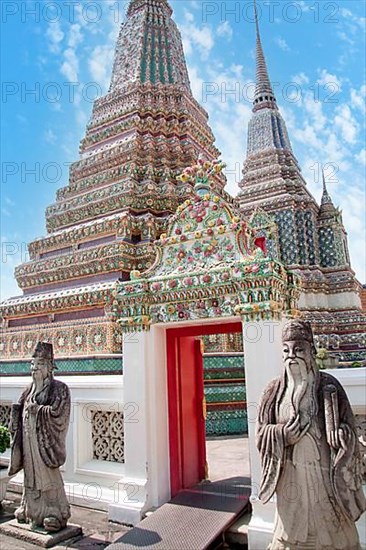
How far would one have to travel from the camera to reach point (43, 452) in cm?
601

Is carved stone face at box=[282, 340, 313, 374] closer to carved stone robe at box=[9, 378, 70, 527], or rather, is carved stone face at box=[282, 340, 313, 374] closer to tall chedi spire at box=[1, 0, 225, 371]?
carved stone robe at box=[9, 378, 70, 527]

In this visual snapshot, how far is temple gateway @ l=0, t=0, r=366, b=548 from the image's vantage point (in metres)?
6.30

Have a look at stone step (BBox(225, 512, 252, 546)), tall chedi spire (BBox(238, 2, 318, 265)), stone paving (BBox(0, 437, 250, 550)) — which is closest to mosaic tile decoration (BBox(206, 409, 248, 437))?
stone paving (BBox(0, 437, 250, 550))

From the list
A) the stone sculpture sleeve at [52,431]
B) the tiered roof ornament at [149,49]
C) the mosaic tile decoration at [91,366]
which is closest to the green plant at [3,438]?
the stone sculpture sleeve at [52,431]

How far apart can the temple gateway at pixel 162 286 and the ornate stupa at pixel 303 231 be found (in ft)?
0.23

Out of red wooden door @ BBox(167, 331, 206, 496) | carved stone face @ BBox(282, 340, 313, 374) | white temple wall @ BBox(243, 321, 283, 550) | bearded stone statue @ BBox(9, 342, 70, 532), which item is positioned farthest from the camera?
red wooden door @ BBox(167, 331, 206, 496)

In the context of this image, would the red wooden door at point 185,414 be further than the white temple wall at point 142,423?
Yes

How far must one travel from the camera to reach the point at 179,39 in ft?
57.0

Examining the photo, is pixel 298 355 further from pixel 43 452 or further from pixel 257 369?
pixel 43 452

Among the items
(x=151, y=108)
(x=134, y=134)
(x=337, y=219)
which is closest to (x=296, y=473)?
(x=134, y=134)

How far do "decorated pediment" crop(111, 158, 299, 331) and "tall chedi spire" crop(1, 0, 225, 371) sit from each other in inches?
111

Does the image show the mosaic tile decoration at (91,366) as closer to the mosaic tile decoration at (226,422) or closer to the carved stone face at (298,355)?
the mosaic tile decoration at (226,422)

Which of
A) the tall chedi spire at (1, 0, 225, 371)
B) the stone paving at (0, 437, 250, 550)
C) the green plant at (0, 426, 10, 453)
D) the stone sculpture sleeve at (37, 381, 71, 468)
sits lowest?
the stone paving at (0, 437, 250, 550)

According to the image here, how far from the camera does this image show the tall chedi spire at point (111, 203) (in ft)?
35.4
